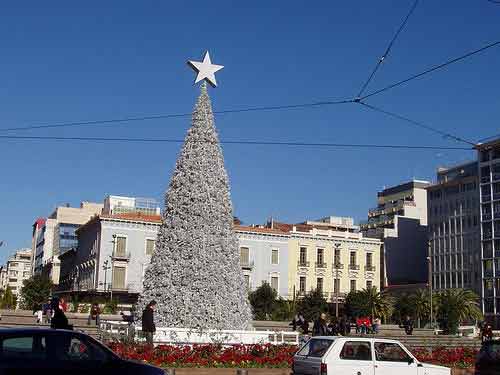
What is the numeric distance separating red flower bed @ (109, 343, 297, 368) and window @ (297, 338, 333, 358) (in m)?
4.15

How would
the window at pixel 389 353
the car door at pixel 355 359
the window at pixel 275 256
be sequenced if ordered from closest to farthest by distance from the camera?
the car door at pixel 355 359 → the window at pixel 389 353 → the window at pixel 275 256

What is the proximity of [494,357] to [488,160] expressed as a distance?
7588 centimetres

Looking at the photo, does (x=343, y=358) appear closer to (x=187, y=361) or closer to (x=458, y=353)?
(x=187, y=361)

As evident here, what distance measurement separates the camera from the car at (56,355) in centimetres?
1018

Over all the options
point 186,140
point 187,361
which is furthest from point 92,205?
point 187,361

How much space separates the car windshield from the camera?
15.9 meters

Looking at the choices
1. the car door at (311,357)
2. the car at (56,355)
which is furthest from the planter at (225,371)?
the car at (56,355)

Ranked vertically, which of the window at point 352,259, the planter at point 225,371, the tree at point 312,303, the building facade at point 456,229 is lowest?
the planter at point 225,371

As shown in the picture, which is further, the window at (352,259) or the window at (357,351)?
the window at (352,259)

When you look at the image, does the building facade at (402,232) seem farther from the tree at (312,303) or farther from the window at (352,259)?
the tree at (312,303)

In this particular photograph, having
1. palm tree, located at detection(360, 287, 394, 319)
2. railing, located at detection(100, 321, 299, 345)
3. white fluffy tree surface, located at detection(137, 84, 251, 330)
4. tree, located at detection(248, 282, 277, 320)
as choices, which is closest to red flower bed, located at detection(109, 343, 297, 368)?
railing, located at detection(100, 321, 299, 345)

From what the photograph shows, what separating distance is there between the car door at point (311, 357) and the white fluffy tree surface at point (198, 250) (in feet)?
36.8

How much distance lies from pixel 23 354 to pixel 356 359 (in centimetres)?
796

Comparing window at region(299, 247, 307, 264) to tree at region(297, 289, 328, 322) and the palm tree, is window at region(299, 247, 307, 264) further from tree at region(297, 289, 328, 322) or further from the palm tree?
the palm tree
